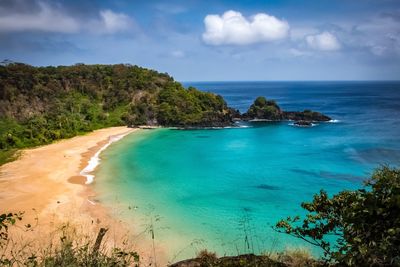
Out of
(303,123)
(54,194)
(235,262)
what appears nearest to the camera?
(235,262)

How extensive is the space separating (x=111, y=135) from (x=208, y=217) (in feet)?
142

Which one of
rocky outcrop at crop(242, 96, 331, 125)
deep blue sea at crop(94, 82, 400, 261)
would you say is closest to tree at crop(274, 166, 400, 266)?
deep blue sea at crop(94, 82, 400, 261)

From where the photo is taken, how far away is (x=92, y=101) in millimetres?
83625

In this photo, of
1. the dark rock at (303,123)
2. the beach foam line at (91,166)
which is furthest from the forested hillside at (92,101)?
the dark rock at (303,123)

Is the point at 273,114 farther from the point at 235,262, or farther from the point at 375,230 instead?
the point at 375,230

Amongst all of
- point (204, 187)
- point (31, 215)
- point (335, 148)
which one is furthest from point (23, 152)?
point (335, 148)

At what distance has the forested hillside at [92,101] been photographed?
6719cm

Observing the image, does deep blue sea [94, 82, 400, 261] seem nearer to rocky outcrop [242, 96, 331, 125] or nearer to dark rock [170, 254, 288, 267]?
dark rock [170, 254, 288, 267]

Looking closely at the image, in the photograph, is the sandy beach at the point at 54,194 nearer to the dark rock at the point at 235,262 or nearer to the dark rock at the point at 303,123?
the dark rock at the point at 235,262

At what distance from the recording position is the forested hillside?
220ft

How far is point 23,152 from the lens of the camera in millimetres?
48875

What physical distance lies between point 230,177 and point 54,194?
748 inches

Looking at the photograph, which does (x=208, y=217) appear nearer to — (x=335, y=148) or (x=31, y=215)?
(x=31, y=215)

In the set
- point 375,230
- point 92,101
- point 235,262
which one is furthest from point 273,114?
point 375,230
